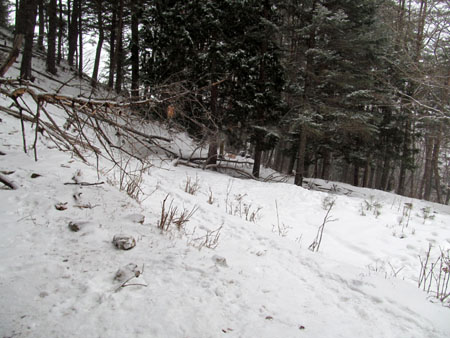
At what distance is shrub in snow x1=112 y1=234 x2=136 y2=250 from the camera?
2.43m

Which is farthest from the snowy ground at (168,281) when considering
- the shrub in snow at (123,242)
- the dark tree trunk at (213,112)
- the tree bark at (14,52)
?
the dark tree trunk at (213,112)

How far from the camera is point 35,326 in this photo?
146cm

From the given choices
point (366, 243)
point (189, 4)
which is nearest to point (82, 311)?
point (366, 243)

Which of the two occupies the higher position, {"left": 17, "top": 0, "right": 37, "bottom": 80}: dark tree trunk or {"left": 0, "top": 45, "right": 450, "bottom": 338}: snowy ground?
{"left": 17, "top": 0, "right": 37, "bottom": 80}: dark tree trunk

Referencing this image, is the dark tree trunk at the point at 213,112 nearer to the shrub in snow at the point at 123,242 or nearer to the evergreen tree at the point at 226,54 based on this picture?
the evergreen tree at the point at 226,54

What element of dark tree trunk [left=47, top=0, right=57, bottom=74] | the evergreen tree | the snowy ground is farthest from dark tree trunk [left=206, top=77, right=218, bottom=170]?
dark tree trunk [left=47, top=0, right=57, bottom=74]

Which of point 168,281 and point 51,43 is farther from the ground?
point 51,43

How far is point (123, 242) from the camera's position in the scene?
244cm


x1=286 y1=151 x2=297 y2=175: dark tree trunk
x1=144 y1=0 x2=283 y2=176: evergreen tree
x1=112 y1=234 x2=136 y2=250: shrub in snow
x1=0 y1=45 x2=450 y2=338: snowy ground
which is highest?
x1=144 y1=0 x2=283 y2=176: evergreen tree

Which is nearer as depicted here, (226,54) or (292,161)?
(226,54)

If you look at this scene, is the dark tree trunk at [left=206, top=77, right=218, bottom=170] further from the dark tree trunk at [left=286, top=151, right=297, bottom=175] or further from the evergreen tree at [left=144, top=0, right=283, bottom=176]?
the dark tree trunk at [left=286, top=151, right=297, bottom=175]

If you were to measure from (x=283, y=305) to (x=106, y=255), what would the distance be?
5.22 ft

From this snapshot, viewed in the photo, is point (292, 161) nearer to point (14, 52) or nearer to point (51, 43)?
point (14, 52)

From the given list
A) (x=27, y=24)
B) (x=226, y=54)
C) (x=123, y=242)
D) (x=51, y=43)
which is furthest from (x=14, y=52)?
(x=51, y=43)
